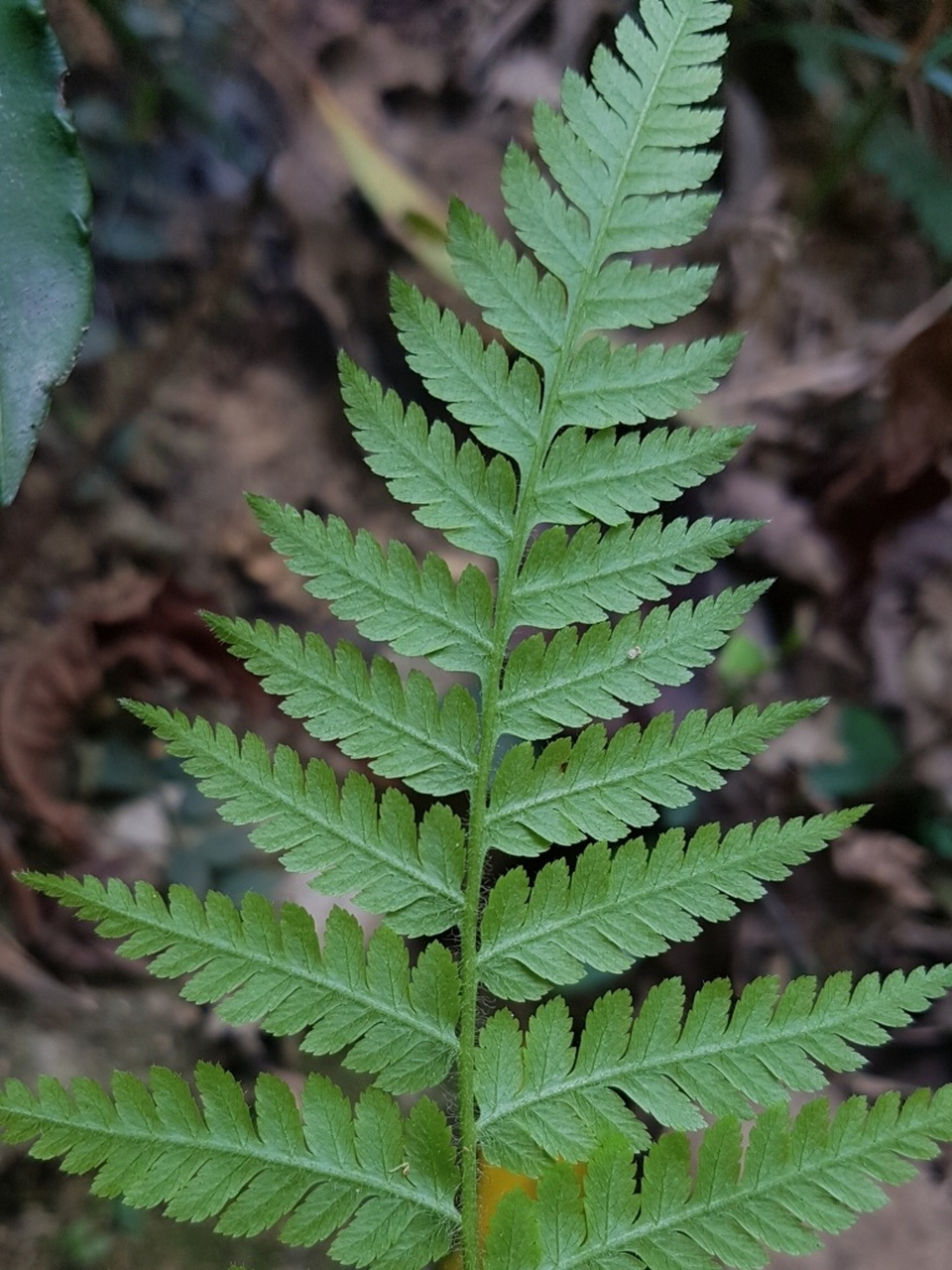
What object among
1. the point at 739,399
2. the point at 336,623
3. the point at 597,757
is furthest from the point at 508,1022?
the point at 739,399

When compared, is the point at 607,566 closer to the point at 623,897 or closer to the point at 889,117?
the point at 623,897

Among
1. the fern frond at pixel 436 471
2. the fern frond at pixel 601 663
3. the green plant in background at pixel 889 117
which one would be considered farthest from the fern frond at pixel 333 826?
the green plant in background at pixel 889 117

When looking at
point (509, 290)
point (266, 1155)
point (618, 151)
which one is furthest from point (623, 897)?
point (618, 151)

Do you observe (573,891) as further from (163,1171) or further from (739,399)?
(739,399)

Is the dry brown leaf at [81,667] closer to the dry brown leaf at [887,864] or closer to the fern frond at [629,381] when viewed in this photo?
the dry brown leaf at [887,864]

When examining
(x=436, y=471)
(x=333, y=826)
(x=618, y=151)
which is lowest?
(x=333, y=826)

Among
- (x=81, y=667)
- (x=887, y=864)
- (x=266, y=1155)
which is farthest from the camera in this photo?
(x=887, y=864)

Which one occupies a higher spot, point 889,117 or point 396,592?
point 889,117
